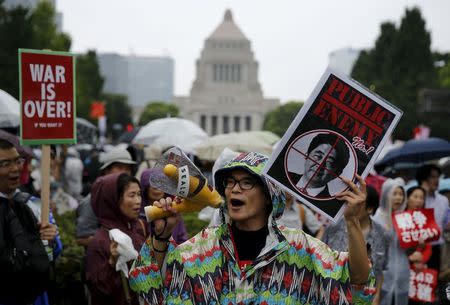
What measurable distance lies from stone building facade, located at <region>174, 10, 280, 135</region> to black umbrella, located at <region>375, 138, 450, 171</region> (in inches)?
4051

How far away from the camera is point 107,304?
446 centimetres

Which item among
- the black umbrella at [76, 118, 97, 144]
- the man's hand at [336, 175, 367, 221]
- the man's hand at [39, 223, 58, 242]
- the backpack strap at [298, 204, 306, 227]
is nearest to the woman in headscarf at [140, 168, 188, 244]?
the man's hand at [39, 223, 58, 242]

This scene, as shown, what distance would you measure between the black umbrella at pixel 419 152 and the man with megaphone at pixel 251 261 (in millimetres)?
6484

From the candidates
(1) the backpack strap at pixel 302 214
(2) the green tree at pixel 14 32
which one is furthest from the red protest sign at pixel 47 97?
(2) the green tree at pixel 14 32

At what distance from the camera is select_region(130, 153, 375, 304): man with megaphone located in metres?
2.92

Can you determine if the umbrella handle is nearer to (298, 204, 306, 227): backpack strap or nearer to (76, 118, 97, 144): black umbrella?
(298, 204, 306, 227): backpack strap

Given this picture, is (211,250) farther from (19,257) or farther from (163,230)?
(19,257)

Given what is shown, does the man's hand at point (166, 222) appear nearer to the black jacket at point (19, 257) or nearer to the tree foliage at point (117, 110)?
the black jacket at point (19, 257)

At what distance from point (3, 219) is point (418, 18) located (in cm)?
5206

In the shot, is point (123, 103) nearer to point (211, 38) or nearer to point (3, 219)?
point (211, 38)

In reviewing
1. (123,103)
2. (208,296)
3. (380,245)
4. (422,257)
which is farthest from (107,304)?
(123,103)

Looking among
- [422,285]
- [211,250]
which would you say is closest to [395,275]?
[422,285]

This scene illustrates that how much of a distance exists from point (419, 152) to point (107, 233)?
5648 mm

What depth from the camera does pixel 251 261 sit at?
3.00 metres
